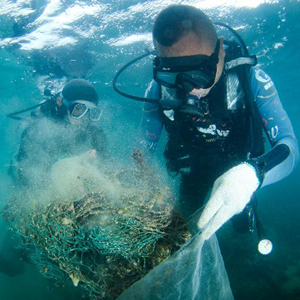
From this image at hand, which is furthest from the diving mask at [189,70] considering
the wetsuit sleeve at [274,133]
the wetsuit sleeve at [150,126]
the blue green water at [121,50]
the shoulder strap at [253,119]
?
the blue green water at [121,50]

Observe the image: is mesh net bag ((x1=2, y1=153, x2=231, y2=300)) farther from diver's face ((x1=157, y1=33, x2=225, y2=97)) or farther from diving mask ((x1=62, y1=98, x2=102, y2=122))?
diving mask ((x1=62, y1=98, x2=102, y2=122))

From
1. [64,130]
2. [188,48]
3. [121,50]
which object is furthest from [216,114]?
[121,50]

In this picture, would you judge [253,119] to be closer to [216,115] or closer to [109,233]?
[216,115]

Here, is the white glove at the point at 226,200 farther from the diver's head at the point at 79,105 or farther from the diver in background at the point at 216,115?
the diver's head at the point at 79,105

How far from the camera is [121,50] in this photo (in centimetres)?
1354

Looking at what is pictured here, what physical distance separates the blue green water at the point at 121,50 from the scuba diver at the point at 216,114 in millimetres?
2640

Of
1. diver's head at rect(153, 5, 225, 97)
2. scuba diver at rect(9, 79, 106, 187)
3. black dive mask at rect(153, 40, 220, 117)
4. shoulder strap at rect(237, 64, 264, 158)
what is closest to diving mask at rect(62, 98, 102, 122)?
scuba diver at rect(9, 79, 106, 187)

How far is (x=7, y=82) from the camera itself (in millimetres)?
16938

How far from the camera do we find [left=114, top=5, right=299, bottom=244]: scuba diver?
6.66 ft

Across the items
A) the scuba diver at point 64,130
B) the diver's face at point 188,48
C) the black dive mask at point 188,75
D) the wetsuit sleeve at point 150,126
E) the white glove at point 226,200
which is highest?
the diver's face at point 188,48

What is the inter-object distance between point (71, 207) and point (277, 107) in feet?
10.2

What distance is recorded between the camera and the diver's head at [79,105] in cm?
682

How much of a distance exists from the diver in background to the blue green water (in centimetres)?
264

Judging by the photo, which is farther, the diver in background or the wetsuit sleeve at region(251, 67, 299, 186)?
the wetsuit sleeve at region(251, 67, 299, 186)
